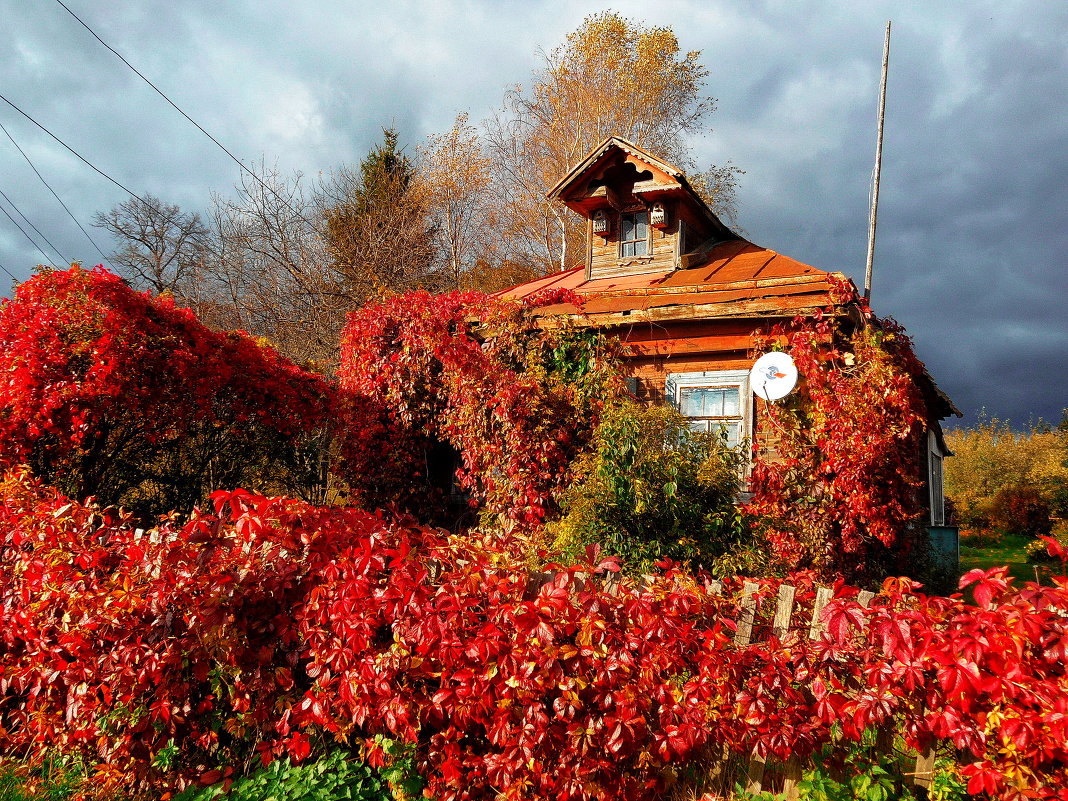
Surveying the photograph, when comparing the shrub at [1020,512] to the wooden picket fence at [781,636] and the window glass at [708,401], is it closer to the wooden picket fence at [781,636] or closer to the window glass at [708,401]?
the window glass at [708,401]

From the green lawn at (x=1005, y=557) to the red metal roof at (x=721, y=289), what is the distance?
7.19 m

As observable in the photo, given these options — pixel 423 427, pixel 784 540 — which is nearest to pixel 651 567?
pixel 784 540

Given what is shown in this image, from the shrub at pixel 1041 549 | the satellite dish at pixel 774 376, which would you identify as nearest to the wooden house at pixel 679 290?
the satellite dish at pixel 774 376

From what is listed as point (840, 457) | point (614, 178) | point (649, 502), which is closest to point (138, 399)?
point (649, 502)

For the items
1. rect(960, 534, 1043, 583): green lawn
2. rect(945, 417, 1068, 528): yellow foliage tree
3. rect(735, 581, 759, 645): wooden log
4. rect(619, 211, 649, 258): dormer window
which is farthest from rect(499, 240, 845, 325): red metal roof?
rect(945, 417, 1068, 528): yellow foliage tree

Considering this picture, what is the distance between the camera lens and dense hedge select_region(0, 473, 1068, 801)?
8.55 ft

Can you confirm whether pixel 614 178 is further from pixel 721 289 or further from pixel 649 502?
pixel 649 502

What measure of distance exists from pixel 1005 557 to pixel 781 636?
54.3 ft

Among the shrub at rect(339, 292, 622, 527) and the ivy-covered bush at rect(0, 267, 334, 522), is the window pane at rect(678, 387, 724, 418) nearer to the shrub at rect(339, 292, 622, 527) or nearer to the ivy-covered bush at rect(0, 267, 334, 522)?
the shrub at rect(339, 292, 622, 527)

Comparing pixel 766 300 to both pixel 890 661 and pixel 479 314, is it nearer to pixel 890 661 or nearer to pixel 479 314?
pixel 479 314

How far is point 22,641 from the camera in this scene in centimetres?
409

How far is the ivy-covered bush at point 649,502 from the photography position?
18.9ft

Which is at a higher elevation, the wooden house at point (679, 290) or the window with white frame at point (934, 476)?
the wooden house at point (679, 290)

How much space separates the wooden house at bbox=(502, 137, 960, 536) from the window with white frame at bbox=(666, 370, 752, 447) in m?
0.01
